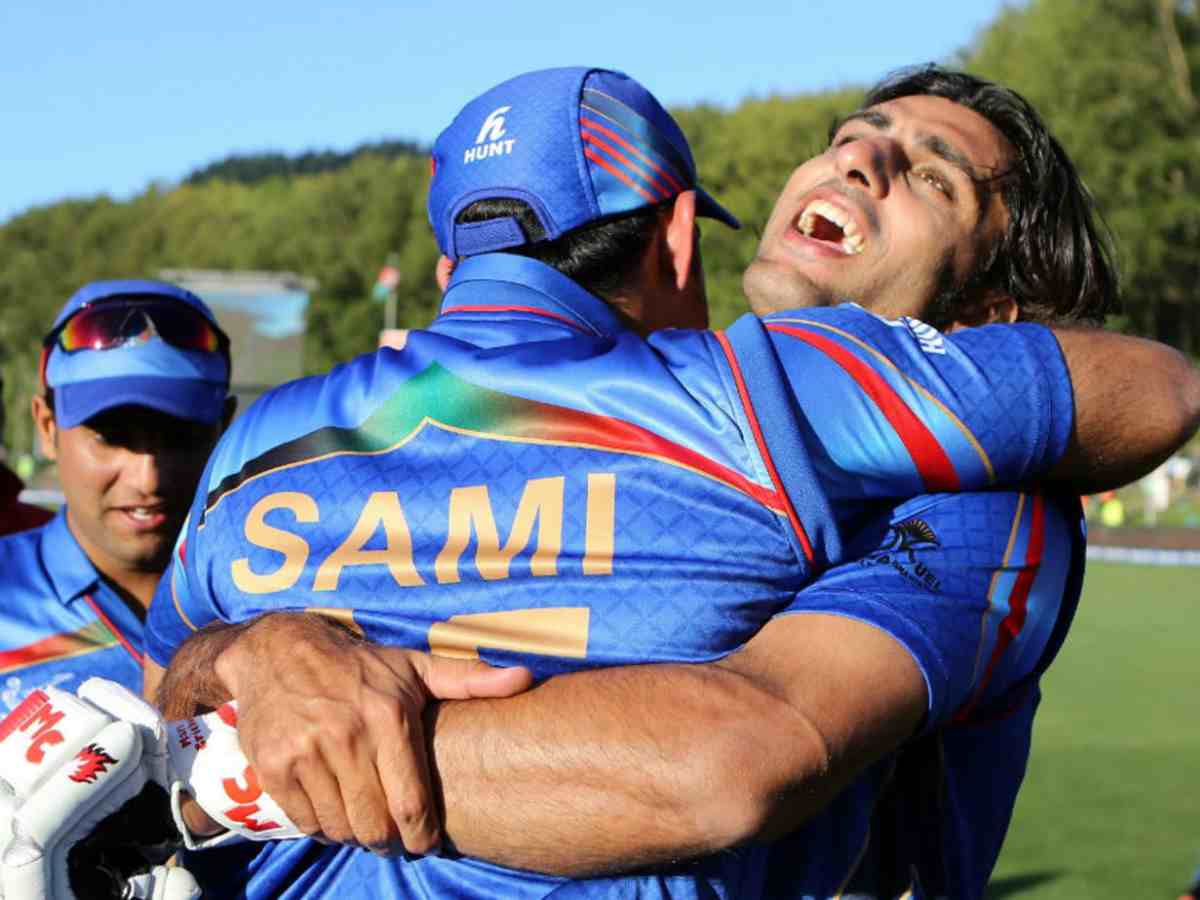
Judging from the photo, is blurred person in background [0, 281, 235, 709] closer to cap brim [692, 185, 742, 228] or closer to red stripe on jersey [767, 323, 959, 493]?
cap brim [692, 185, 742, 228]

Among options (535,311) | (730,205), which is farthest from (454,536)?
(730,205)

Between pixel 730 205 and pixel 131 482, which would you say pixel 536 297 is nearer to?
pixel 131 482

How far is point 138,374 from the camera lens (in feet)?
15.7

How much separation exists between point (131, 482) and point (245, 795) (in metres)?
2.68

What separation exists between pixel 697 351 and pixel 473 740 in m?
0.67

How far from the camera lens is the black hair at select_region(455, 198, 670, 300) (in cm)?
277

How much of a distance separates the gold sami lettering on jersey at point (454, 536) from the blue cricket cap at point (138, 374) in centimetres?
234

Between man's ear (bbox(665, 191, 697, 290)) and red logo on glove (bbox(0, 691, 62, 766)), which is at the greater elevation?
man's ear (bbox(665, 191, 697, 290))

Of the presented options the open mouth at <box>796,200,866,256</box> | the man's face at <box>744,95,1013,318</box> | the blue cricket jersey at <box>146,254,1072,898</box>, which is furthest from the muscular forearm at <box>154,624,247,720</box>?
the open mouth at <box>796,200,866,256</box>

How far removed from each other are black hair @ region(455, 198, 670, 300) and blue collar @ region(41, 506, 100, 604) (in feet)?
7.86

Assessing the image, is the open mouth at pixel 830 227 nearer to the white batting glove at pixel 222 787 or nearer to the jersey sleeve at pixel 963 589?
the jersey sleeve at pixel 963 589

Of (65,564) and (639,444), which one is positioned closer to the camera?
(639,444)

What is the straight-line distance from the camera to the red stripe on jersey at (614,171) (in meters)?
2.76

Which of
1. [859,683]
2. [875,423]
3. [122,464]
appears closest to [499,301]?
[875,423]
